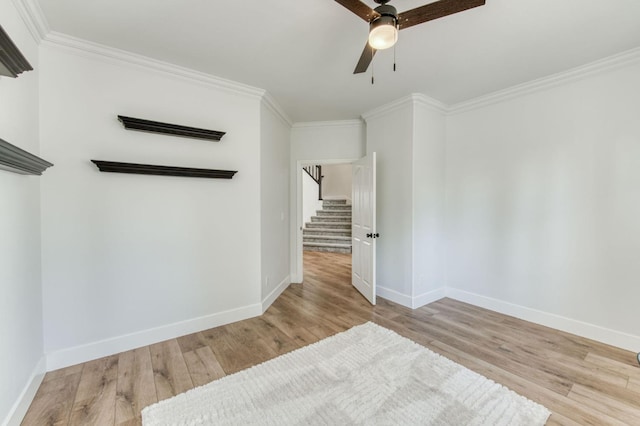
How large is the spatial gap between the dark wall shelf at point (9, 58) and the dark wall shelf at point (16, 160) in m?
0.35

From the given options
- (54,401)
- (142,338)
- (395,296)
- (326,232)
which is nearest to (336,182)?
(326,232)

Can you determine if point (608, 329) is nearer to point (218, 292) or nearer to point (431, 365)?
point (431, 365)

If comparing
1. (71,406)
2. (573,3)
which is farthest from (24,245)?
(573,3)

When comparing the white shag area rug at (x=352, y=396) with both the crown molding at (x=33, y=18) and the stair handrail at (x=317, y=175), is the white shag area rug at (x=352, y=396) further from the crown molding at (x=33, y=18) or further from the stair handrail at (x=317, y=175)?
the stair handrail at (x=317, y=175)

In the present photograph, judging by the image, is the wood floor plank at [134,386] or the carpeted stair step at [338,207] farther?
the carpeted stair step at [338,207]

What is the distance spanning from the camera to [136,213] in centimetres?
249

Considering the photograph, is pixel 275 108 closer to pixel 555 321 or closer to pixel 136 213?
pixel 136 213

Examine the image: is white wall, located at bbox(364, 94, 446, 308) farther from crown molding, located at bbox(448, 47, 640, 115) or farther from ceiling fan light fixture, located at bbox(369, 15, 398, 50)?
ceiling fan light fixture, located at bbox(369, 15, 398, 50)

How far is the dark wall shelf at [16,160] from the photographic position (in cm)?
127

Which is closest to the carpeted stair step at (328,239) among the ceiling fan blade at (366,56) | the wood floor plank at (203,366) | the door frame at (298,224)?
the door frame at (298,224)

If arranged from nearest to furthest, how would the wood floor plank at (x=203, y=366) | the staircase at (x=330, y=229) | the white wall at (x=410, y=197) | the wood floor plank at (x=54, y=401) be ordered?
the wood floor plank at (x=54, y=401), the wood floor plank at (x=203, y=366), the white wall at (x=410, y=197), the staircase at (x=330, y=229)

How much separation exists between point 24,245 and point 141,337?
1.22 metres

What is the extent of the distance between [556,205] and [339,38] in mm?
2833

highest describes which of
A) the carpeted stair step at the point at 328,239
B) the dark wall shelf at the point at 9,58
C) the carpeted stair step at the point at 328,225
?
the dark wall shelf at the point at 9,58
